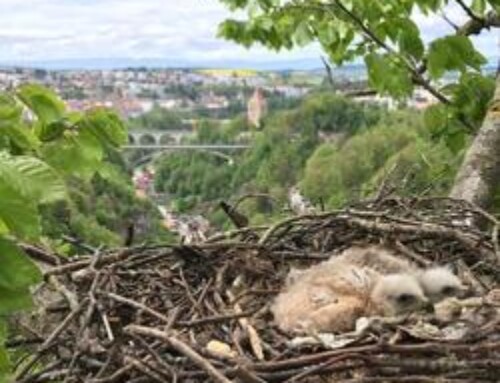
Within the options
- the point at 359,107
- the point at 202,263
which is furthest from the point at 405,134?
the point at 202,263

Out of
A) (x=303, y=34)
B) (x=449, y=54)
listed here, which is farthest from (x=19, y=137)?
(x=303, y=34)

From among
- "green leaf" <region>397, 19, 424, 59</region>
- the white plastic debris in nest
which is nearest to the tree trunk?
the white plastic debris in nest

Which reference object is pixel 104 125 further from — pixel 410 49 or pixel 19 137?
pixel 410 49

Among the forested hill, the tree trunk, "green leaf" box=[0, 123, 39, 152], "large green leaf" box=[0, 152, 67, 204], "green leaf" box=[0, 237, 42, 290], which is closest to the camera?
"large green leaf" box=[0, 152, 67, 204]

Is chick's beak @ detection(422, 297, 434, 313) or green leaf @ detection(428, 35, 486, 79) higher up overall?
green leaf @ detection(428, 35, 486, 79)

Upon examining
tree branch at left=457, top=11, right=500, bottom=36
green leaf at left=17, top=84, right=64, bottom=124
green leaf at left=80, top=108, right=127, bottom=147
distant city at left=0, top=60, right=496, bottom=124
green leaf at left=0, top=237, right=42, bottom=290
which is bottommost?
distant city at left=0, top=60, right=496, bottom=124

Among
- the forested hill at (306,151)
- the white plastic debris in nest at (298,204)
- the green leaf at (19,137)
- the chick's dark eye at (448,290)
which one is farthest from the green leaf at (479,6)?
the forested hill at (306,151)

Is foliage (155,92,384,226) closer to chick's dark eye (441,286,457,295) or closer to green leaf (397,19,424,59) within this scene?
green leaf (397,19,424,59)
